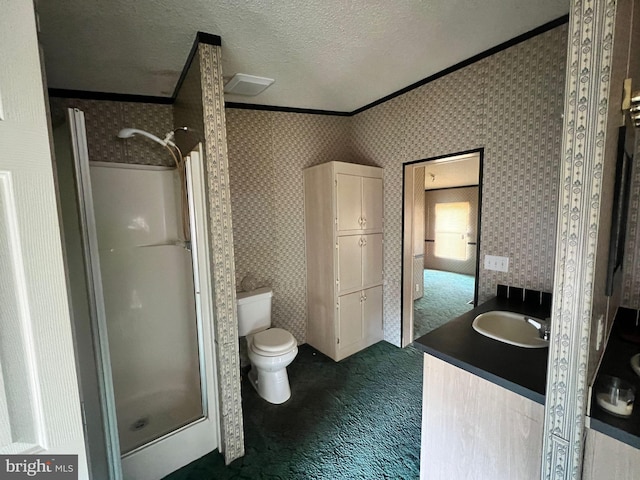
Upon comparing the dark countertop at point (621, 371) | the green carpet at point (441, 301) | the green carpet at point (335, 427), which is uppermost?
the dark countertop at point (621, 371)

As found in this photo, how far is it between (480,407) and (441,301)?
12.0 feet

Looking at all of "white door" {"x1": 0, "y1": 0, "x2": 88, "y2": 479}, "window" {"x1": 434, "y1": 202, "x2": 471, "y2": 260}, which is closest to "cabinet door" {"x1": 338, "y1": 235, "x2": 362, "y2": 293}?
"white door" {"x1": 0, "y1": 0, "x2": 88, "y2": 479}

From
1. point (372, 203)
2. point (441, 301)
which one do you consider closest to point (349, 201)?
point (372, 203)

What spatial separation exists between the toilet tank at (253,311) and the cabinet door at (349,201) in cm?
95

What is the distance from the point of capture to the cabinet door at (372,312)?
2.95m

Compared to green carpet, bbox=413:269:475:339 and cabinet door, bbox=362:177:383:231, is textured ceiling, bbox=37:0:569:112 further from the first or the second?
green carpet, bbox=413:269:475:339

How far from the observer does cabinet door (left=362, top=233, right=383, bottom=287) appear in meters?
2.90

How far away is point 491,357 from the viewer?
116 centimetres

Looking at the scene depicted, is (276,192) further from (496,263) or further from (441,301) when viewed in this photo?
(441,301)

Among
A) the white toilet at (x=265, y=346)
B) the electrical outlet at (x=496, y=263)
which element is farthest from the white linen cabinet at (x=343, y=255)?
the electrical outlet at (x=496, y=263)

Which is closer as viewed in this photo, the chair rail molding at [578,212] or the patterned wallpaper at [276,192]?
the chair rail molding at [578,212]

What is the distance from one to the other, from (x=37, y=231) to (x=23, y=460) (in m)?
0.55

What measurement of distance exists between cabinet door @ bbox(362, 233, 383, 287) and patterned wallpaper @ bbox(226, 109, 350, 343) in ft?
2.13

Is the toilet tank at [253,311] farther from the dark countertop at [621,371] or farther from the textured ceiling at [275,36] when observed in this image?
the dark countertop at [621,371]
